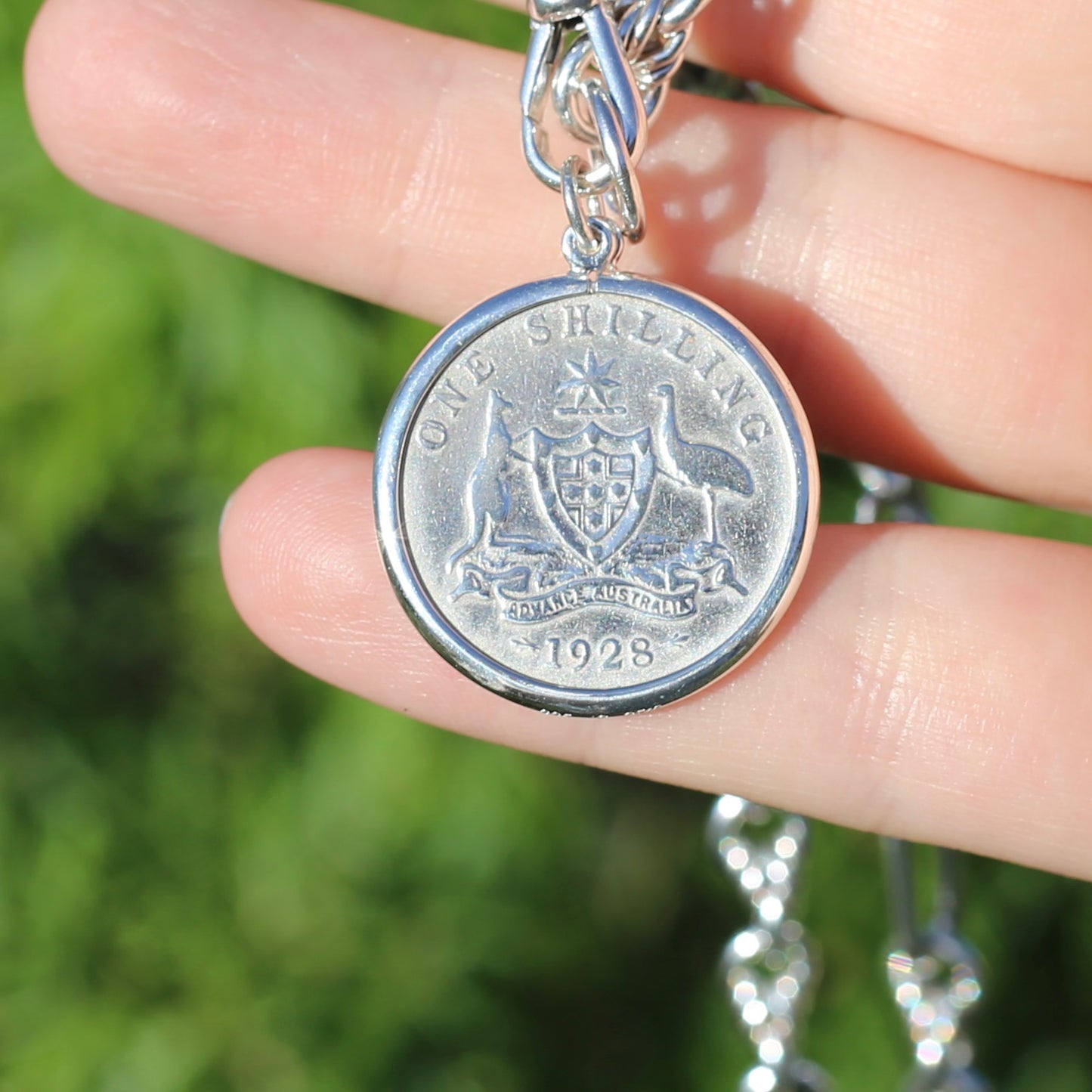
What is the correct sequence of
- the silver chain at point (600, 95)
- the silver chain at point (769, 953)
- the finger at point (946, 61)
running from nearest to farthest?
the silver chain at point (600, 95) → the finger at point (946, 61) → the silver chain at point (769, 953)

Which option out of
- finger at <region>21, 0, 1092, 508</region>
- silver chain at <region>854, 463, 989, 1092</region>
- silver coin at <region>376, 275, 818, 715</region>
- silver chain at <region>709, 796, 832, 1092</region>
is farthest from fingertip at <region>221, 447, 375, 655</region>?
silver chain at <region>854, 463, 989, 1092</region>

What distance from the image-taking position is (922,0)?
3078 mm

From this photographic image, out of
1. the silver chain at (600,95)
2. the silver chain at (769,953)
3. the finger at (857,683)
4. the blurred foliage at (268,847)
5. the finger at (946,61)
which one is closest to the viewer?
the silver chain at (600,95)

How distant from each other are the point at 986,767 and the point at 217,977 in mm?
2025

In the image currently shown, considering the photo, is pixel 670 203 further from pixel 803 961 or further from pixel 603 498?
pixel 803 961

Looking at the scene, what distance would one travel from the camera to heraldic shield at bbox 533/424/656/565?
2.80 meters

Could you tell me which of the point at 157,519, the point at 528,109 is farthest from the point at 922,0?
the point at 157,519

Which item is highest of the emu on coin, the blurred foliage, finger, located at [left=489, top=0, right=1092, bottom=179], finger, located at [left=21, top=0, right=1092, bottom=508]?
finger, located at [left=489, top=0, right=1092, bottom=179]

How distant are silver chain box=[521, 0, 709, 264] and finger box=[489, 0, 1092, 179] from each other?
0.34 metres

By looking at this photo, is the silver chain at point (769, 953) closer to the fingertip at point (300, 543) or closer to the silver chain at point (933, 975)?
the silver chain at point (933, 975)

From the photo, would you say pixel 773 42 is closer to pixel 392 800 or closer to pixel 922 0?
pixel 922 0

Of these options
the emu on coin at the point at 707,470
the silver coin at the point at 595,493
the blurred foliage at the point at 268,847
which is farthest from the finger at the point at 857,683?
the blurred foliage at the point at 268,847

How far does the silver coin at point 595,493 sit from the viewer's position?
277 cm

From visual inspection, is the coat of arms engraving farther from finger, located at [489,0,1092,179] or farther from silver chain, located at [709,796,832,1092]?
finger, located at [489,0,1092,179]
